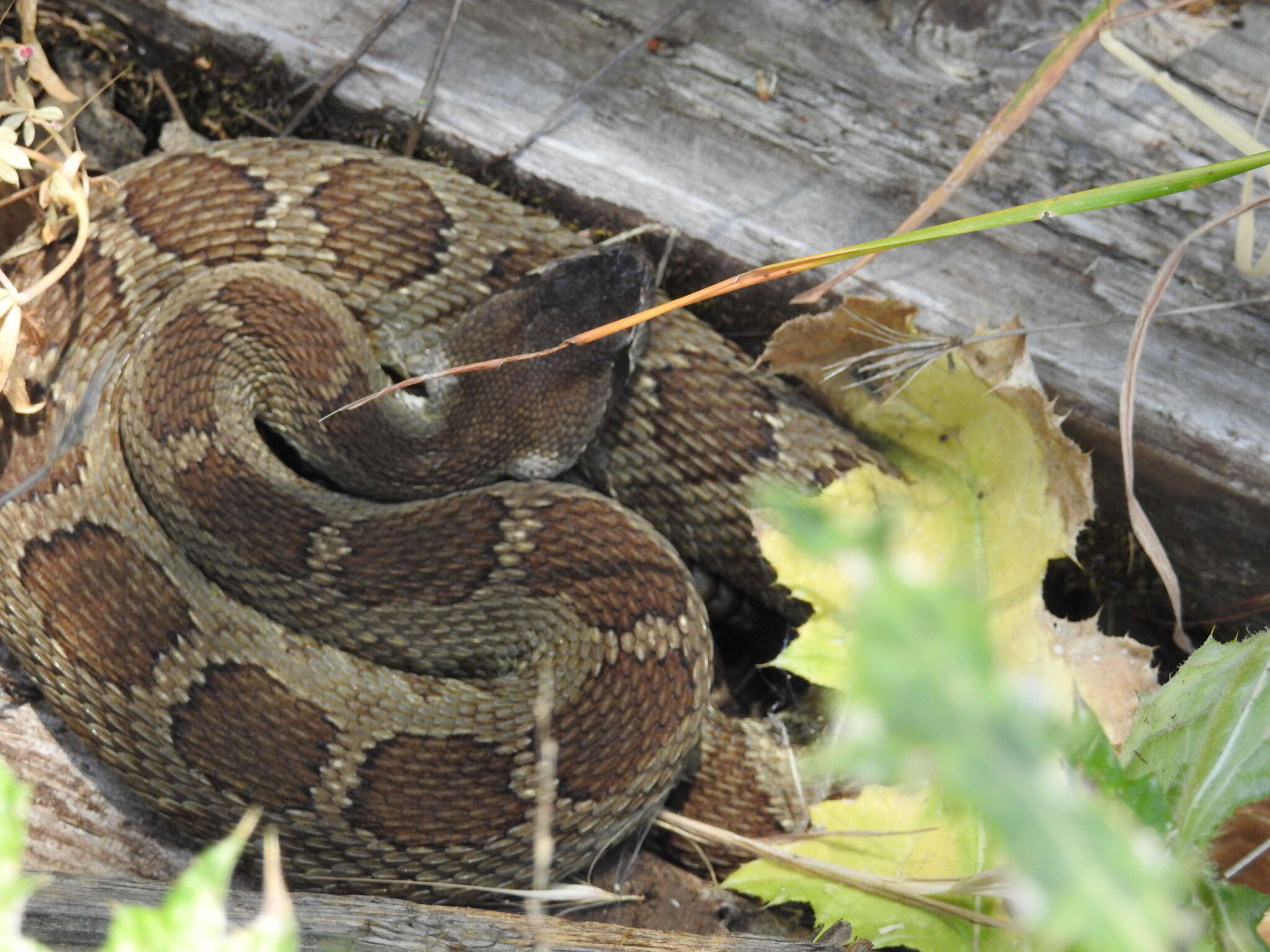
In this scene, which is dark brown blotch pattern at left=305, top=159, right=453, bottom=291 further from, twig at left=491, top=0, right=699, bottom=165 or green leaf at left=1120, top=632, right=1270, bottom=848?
green leaf at left=1120, top=632, right=1270, bottom=848

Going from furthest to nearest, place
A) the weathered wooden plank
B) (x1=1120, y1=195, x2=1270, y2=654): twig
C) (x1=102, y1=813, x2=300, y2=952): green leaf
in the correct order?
(x1=1120, y1=195, x2=1270, y2=654): twig → the weathered wooden plank → (x1=102, y1=813, x2=300, y2=952): green leaf

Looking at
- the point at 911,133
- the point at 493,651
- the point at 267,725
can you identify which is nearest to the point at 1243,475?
the point at 911,133

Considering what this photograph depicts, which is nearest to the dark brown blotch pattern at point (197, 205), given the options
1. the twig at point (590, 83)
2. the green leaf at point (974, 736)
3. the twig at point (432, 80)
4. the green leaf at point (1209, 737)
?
the twig at point (432, 80)

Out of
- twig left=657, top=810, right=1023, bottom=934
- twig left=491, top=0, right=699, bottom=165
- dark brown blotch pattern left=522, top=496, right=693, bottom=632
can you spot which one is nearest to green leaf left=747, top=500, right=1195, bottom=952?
twig left=657, top=810, right=1023, bottom=934

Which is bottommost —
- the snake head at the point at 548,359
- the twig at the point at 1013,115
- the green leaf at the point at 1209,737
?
the snake head at the point at 548,359

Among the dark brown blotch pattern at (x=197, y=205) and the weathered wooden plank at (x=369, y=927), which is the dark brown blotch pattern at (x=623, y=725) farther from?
the dark brown blotch pattern at (x=197, y=205)

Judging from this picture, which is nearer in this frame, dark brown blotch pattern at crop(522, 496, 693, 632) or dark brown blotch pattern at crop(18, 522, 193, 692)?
dark brown blotch pattern at crop(18, 522, 193, 692)

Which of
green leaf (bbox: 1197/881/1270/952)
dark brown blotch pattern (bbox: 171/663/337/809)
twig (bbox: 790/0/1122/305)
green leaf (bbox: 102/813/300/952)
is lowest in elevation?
dark brown blotch pattern (bbox: 171/663/337/809)
